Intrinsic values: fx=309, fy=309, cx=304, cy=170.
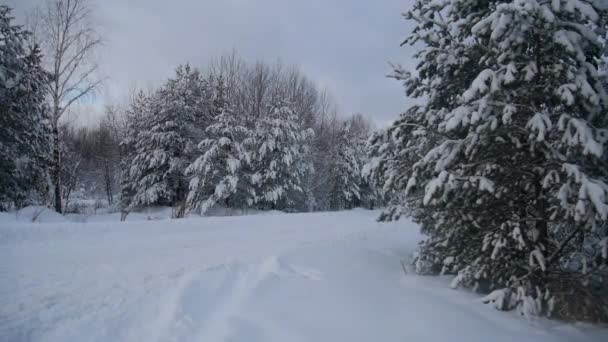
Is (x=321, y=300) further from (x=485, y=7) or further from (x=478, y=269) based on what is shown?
(x=485, y=7)

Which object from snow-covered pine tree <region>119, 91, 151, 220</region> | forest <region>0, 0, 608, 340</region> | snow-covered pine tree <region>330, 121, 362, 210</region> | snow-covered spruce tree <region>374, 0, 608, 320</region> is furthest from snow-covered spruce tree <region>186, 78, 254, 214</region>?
snow-covered spruce tree <region>374, 0, 608, 320</region>

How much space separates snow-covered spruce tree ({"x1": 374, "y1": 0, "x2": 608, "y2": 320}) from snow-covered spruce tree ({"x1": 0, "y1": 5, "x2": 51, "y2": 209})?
1255cm

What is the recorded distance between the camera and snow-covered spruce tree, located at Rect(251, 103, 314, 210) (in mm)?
17094

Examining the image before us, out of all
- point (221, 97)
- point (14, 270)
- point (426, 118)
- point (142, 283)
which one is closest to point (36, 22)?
point (221, 97)

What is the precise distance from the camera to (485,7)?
14.1ft

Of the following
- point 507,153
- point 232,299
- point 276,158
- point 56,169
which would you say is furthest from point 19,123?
point 507,153

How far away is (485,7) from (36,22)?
17.2m

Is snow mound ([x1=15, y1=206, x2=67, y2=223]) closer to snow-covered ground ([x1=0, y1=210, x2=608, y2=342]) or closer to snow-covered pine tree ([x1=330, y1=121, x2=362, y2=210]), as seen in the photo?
snow-covered ground ([x1=0, y1=210, x2=608, y2=342])

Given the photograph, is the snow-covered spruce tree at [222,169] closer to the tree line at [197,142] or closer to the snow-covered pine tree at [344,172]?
the tree line at [197,142]

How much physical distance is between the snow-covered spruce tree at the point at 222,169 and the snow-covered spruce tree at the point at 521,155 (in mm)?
12454

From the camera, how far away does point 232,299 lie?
3635 mm

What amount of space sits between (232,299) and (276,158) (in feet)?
46.0

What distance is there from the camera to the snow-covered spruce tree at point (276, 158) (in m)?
17.1

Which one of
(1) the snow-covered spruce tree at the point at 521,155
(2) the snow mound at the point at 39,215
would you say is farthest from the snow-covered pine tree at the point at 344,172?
(1) the snow-covered spruce tree at the point at 521,155
